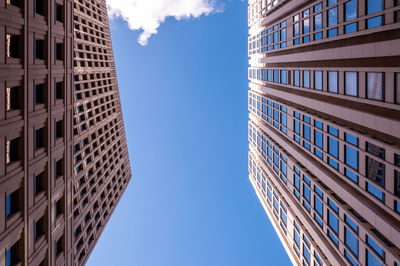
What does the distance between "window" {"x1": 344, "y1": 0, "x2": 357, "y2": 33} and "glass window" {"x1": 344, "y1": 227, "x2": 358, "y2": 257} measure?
60.9ft

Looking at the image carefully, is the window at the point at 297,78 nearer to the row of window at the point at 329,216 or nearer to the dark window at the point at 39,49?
the row of window at the point at 329,216

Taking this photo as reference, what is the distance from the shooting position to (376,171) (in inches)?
710

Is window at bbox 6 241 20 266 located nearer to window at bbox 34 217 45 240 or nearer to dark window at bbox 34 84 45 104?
window at bbox 34 217 45 240

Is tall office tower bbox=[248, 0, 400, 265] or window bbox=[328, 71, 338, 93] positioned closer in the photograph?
tall office tower bbox=[248, 0, 400, 265]

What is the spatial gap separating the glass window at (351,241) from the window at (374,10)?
59.4ft

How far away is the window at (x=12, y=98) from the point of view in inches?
536

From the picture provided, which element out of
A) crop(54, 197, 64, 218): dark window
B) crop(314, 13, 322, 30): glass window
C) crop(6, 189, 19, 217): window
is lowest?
crop(54, 197, 64, 218): dark window

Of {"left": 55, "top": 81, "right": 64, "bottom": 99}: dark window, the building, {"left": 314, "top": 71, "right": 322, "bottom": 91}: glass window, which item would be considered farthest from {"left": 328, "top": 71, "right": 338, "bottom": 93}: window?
{"left": 55, "top": 81, "right": 64, "bottom": 99}: dark window

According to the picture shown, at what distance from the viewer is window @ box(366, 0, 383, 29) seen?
17078 mm

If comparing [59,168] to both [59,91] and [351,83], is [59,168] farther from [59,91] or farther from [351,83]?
[351,83]

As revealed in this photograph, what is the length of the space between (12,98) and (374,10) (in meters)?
26.4

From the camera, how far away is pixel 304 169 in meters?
30.7

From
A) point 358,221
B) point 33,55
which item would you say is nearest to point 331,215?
point 358,221

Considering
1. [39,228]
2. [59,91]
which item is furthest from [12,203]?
[59,91]
